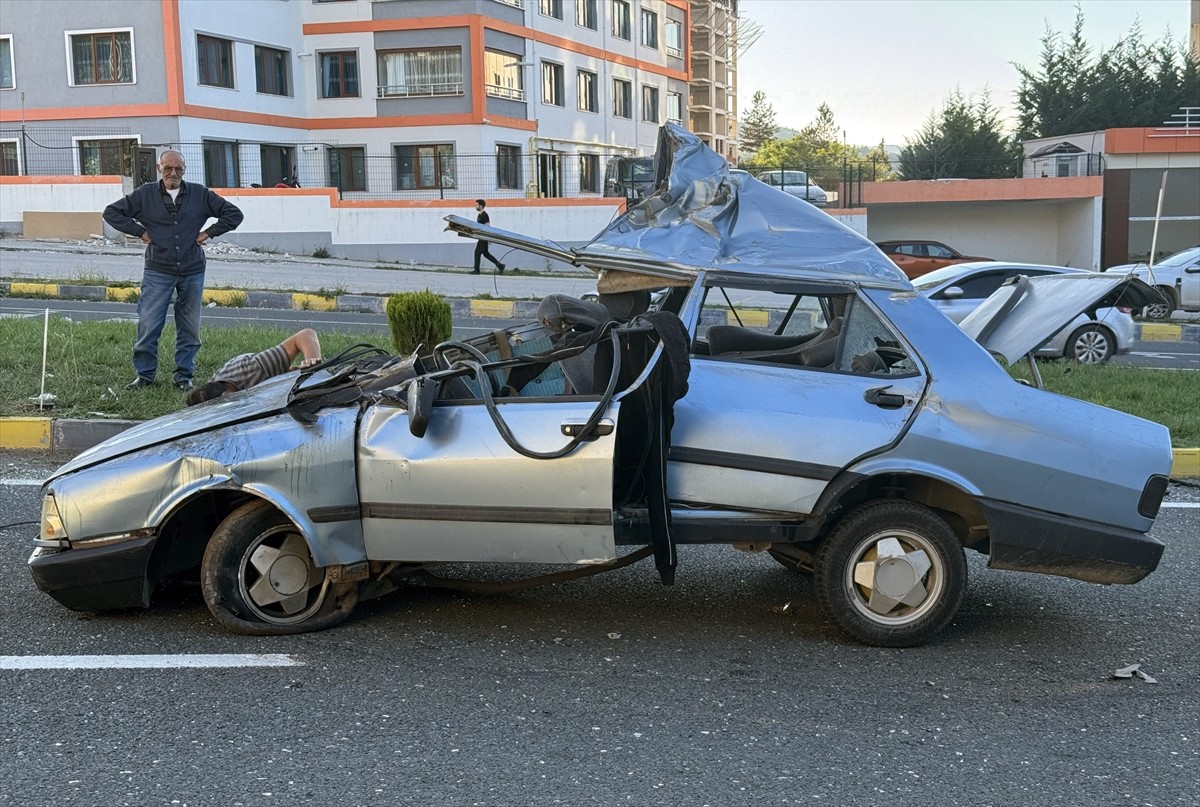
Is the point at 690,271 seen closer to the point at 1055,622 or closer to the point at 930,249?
the point at 1055,622

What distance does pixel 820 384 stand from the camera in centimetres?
491

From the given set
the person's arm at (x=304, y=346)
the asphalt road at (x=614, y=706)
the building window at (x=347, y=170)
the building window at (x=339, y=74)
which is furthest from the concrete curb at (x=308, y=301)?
the building window at (x=339, y=74)

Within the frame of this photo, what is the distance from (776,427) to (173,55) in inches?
1358

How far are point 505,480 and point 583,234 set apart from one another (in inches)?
1144

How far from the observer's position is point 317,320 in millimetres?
17984

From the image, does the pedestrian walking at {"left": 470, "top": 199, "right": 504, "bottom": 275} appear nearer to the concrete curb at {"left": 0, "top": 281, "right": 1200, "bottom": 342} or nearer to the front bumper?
the concrete curb at {"left": 0, "top": 281, "right": 1200, "bottom": 342}

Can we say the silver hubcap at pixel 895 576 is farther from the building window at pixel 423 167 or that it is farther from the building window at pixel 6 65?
the building window at pixel 6 65

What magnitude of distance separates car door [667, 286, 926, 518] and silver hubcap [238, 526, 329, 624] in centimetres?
153

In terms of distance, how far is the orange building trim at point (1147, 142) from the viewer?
121 ft

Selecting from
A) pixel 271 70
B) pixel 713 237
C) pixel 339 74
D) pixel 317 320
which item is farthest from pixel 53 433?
pixel 339 74

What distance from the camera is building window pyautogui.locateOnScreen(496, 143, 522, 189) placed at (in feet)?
131

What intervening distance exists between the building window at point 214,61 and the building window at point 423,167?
6118mm

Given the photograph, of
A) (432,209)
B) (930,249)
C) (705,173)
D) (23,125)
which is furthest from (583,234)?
(705,173)

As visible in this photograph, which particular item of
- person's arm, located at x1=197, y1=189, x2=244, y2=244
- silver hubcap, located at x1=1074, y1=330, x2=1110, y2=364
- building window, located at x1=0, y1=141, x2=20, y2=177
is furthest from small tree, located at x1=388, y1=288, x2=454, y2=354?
building window, located at x1=0, y1=141, x2=20, y2=177
